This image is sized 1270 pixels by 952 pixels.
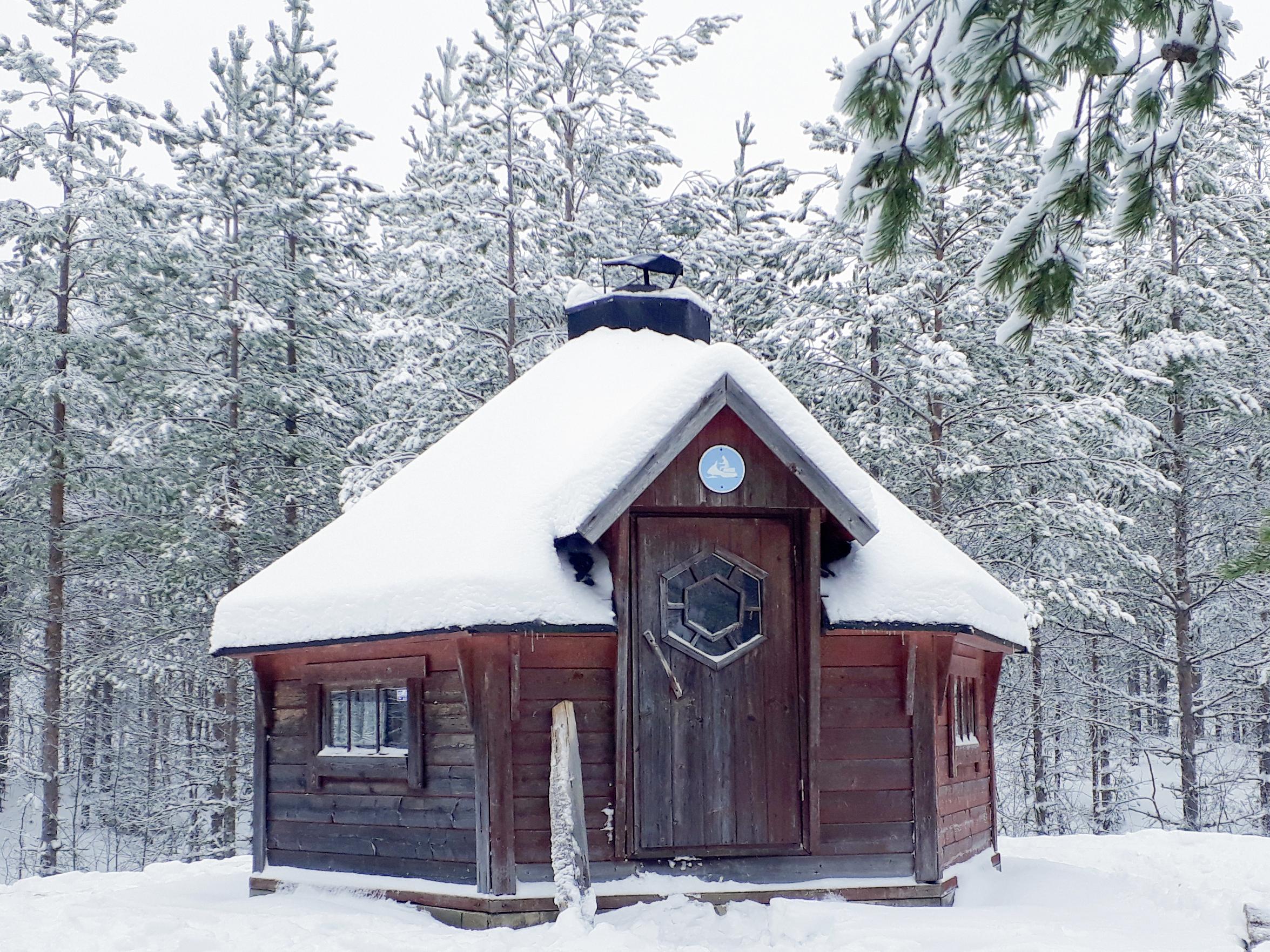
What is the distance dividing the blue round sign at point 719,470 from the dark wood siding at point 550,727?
1.37m

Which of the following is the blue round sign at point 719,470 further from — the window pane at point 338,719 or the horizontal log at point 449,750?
the window pane at point 338,719

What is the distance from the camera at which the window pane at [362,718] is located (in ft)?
31.9

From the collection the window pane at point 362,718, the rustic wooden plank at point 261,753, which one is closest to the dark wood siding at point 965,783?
the window pane at point 362,718

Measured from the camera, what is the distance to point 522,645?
8.84 m

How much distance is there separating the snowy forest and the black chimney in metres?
4.27

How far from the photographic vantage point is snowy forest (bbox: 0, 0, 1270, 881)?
→ 16.4 meters

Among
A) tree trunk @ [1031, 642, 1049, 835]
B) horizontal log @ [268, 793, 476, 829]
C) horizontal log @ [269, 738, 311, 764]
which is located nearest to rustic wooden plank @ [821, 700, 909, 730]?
horizontal log @ [268, 793, 476, 829]

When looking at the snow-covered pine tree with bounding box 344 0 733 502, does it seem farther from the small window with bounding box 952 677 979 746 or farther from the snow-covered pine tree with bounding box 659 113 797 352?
the small window with bounding box 952 677 979 746

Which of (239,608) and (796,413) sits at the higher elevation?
(796,413)

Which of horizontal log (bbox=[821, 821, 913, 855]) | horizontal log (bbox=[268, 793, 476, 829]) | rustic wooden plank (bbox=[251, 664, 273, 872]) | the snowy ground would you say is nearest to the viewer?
the snowy ground

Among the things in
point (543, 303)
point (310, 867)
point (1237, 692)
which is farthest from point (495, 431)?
point (1237, 692)

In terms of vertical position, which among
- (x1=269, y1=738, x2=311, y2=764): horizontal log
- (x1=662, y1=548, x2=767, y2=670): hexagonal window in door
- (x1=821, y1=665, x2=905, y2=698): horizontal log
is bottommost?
(x1=269, y1=738, x2=311, y2=764): horizontal log

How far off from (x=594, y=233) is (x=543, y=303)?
1497 mm

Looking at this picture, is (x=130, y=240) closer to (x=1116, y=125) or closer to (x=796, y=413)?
(x=796, y=413)
